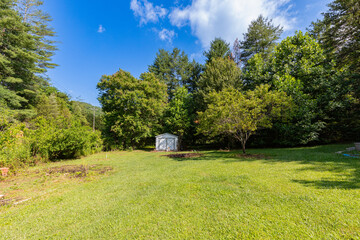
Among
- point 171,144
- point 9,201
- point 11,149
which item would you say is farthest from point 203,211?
point 171,144

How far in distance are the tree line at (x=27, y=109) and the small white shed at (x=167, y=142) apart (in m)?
7.85

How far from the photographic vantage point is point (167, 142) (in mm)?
21078

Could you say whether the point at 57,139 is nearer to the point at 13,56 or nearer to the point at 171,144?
the point at 171,144

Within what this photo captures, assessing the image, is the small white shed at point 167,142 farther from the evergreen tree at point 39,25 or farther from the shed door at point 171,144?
the evergreen tree at point 39,25

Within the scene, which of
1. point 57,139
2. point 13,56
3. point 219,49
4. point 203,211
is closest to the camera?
point 203,211

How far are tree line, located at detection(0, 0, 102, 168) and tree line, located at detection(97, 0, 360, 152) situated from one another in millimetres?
7299

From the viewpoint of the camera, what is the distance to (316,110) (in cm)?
1457

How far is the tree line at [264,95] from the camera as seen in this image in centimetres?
1117

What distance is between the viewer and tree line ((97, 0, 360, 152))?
36.7 ft

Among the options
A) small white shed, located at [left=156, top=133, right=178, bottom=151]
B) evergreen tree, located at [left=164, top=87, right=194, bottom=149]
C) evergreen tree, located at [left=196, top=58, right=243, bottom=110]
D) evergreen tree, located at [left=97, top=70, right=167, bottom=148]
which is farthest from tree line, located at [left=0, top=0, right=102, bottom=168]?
evergreen tree, located at [left=196, top=58, right=243, bottom=110]

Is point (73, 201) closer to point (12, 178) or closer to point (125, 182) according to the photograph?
point (125, 182)

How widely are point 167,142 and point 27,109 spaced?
1881cm

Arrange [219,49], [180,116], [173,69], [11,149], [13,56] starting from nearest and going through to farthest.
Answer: [11,149]
[13,56]
[180,116]
[219,49]
[173,69]

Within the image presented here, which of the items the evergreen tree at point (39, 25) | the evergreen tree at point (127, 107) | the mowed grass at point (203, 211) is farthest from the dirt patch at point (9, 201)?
the evergreen tree at point (39, 25)
